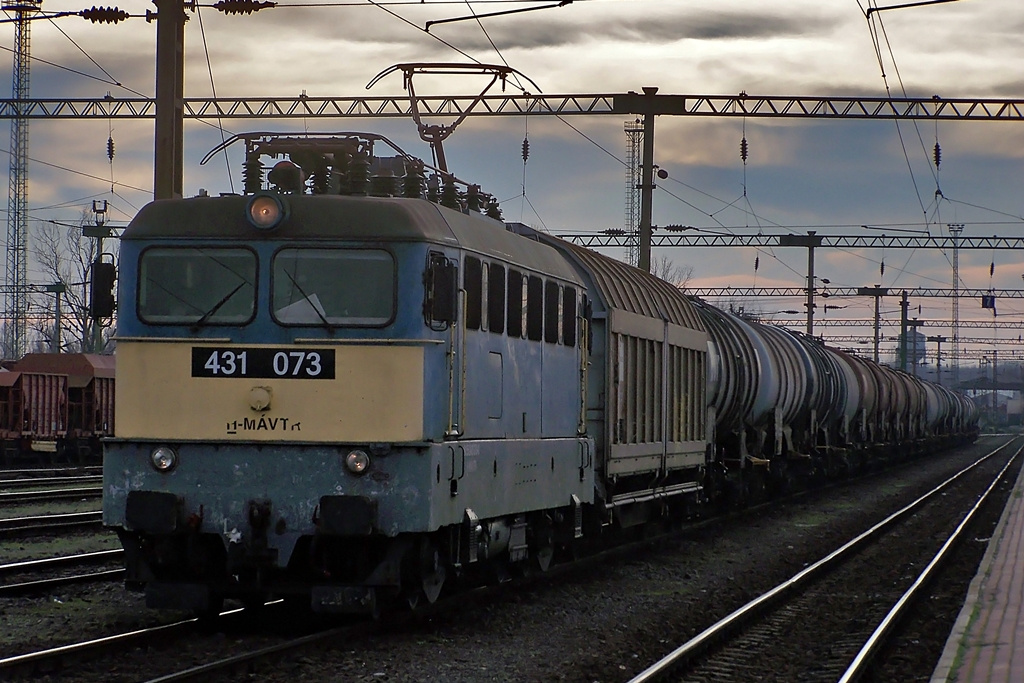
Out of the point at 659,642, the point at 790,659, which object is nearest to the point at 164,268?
the point at 659,642

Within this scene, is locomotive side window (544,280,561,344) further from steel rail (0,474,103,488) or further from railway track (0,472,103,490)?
steel rail (0,474,103,488)

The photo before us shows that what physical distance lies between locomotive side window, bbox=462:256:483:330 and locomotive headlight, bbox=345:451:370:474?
1413 millimetres

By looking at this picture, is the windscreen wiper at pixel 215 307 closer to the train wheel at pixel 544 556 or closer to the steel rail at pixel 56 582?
the steel rail at pixel 56 582

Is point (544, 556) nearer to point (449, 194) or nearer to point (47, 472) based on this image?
point (449, 194)

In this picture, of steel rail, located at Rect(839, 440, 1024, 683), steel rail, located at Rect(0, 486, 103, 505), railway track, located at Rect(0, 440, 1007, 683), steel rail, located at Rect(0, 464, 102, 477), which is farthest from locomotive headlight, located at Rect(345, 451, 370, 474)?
steel rail, located at Rect(0, 464, 102, 477)

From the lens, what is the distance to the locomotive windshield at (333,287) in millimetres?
10023

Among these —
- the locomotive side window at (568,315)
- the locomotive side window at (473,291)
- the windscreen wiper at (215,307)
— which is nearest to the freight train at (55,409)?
the locomotive side window at (568,315)

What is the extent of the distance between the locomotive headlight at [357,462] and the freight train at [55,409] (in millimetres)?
29124

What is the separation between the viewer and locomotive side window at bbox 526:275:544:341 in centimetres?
1209

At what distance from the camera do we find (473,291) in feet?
35.6

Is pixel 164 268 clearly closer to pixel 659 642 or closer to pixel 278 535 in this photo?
pixel 278 535

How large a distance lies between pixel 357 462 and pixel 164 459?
1.38m

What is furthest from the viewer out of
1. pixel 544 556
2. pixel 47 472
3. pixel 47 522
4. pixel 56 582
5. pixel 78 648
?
pixel 47 472

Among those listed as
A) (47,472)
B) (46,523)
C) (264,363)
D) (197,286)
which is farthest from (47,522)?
(47,472)
